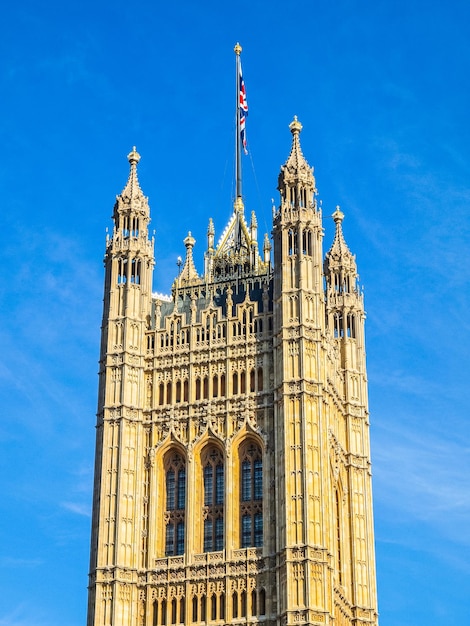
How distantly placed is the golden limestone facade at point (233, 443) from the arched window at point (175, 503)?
62 mm

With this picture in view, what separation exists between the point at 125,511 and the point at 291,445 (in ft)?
25.7

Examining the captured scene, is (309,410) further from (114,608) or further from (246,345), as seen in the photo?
(114,608)

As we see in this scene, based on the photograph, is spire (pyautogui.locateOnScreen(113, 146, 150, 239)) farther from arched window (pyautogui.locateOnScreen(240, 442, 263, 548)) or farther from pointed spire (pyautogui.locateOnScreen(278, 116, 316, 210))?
arched window (pyautogui.locateOnScreen(240, 442, 263, 548))

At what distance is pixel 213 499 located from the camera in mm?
67125

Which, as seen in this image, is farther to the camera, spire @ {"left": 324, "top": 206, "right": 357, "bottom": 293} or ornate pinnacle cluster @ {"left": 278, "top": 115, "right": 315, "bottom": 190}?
spire @ {"left": 324, "top": 206, "right": 357, "bottom": 293}

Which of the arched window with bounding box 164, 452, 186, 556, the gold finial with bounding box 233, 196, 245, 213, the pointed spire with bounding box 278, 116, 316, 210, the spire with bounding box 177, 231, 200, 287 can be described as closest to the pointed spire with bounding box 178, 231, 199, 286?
the spire with bounding box 177, 231, 200, 287

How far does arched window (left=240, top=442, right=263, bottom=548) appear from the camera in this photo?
65.6m

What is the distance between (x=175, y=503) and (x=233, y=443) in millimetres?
3665

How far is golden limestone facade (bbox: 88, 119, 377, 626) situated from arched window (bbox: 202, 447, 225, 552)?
0.20ft

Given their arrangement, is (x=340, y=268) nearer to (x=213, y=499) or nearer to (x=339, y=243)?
(x=339, y=243)

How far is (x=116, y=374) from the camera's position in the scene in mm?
70000

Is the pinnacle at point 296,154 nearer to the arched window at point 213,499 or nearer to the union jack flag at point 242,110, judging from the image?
the union jack flag at point 242,110

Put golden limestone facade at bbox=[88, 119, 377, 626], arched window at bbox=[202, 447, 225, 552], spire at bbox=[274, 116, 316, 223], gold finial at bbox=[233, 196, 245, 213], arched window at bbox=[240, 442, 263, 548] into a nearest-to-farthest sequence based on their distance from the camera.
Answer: golden limestone facade at bbox=[88, 119, 377, 626]
arched window at bbox=[240, 442, 263, 548]
arched window at bbox=[202, 447, 225, 552]
spire at bbox=[274, 116, 316, 223]
gold finial at bbox=[233, 196, 245, 213]

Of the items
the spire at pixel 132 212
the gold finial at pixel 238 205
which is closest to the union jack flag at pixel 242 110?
the gold finial at pixel 238 205
